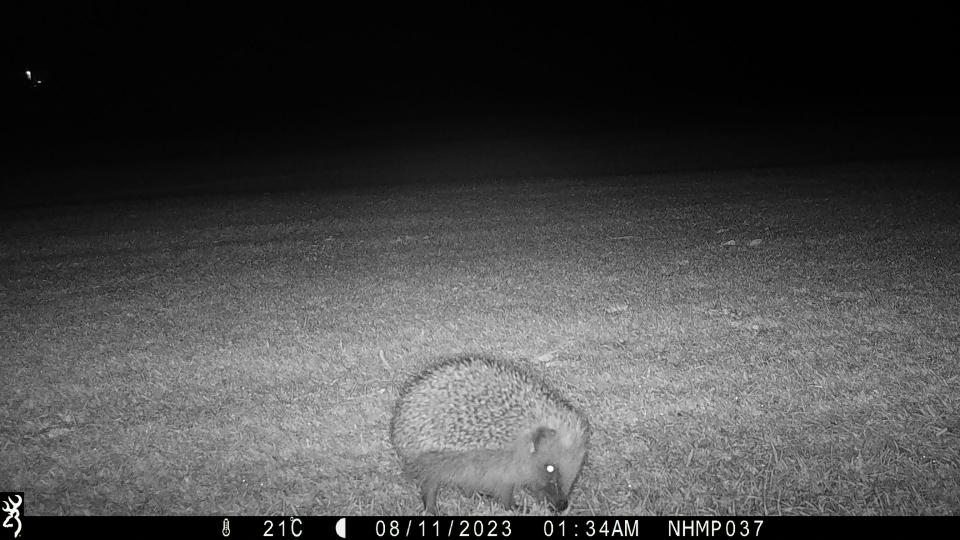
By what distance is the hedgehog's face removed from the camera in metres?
4.66

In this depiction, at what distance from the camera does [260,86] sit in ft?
263

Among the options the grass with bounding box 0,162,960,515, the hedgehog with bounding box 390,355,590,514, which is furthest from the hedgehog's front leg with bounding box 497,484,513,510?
the grass with bounding box 0,162,960,515

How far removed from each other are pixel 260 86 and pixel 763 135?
64.9m

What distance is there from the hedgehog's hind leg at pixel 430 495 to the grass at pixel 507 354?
11cm

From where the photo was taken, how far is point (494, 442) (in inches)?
187

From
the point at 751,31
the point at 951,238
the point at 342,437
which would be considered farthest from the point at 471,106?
the point at 342,437

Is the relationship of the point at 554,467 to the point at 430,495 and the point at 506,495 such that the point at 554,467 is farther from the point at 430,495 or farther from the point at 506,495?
the point at 430,495

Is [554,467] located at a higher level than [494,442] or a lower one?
lower

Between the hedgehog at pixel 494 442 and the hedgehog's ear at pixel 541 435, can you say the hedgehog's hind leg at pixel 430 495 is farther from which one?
the hedgehog's ear at pixel 541 435

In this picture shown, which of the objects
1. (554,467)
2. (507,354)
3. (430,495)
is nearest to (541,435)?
(554,467)

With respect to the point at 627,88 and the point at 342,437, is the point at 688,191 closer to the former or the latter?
the point at 342,437

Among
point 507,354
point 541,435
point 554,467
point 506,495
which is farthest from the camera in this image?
point 507,354

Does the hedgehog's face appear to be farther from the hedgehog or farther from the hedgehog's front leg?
the hedgehog's front leg

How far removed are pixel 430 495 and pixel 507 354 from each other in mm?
→ 2956
